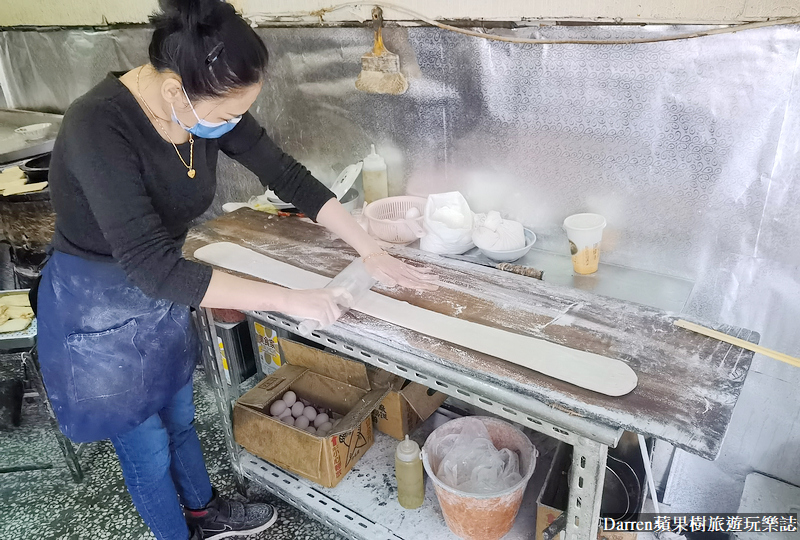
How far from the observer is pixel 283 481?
180cm

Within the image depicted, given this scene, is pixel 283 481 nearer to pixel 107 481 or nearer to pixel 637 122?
pixel 107 481

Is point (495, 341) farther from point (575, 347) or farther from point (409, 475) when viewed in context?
point (409, 475)

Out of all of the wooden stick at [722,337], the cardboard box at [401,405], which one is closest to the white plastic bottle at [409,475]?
the cardboard box at [401,405]

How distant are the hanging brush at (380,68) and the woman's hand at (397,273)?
2.00ft

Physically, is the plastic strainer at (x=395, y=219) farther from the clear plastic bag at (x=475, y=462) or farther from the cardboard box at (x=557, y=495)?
the cardboard box at (x=557, y=495)

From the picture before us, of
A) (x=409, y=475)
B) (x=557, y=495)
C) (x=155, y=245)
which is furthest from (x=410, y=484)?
(x=155, y=245)

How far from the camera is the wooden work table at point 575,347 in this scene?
3.22 ft

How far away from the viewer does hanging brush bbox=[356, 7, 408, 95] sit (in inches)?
71.1

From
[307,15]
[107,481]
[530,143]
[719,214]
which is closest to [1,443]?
[107,481]

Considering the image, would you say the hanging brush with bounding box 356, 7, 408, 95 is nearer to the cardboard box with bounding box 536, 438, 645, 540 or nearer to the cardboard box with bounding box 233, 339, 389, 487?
the cardboard box with bounding box 233, 339, 389, 487

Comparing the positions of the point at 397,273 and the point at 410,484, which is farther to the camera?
the point at 410,484

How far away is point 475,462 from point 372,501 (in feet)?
1.22

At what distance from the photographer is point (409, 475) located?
1608 millimetres

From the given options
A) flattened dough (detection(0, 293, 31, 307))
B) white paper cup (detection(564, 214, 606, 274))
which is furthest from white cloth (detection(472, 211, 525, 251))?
flattened dough (detection(0, 293, 31, 307))
